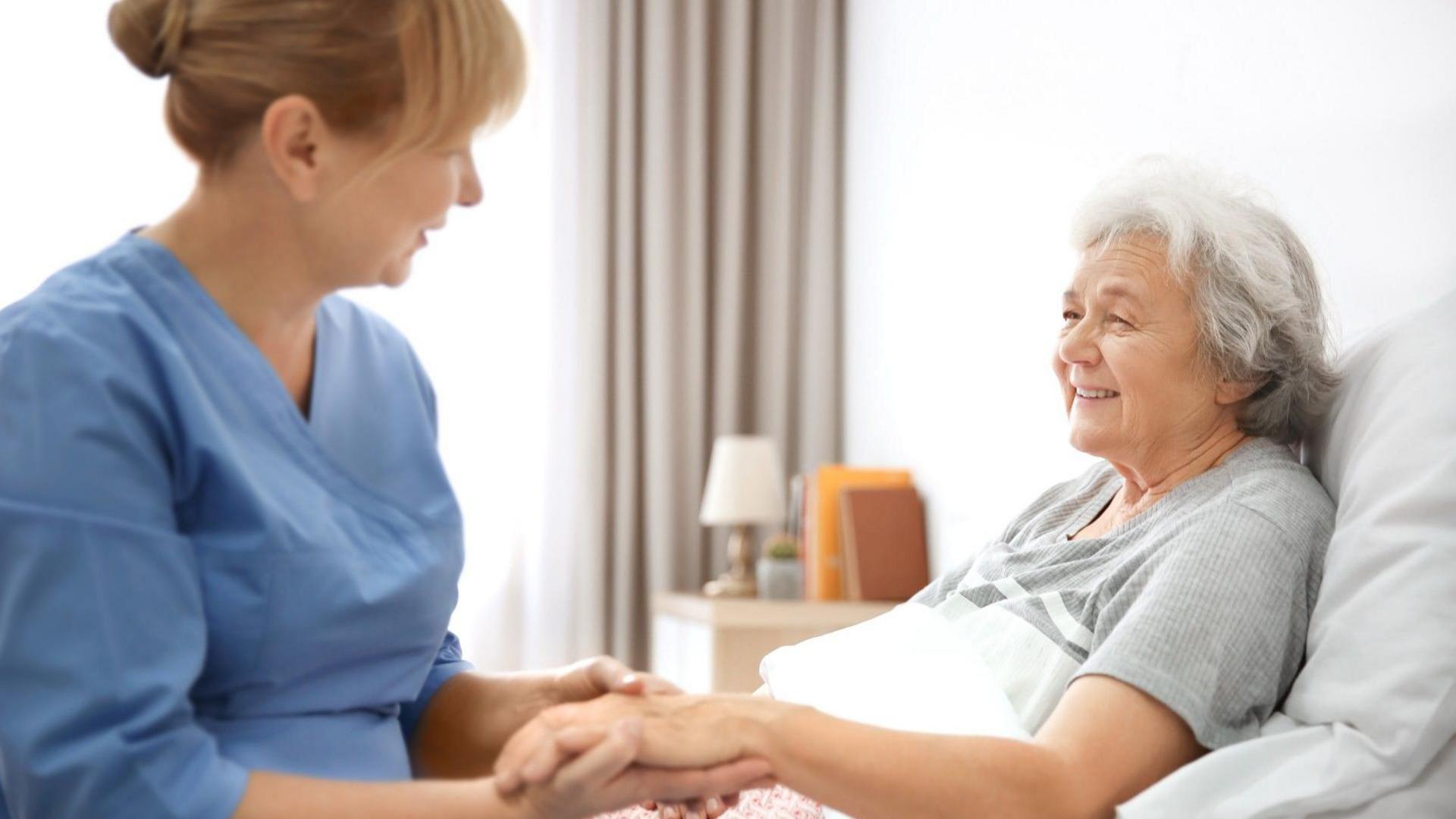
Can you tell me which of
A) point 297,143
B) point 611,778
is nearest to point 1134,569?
point 611,778

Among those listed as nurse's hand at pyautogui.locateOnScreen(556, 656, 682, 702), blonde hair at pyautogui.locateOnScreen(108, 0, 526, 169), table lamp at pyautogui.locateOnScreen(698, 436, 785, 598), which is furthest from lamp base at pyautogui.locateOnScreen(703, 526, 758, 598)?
blonde hair at pyautogui.locateOnScreen(108, 0, 526, 169)

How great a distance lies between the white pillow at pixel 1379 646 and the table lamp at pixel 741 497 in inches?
99.5

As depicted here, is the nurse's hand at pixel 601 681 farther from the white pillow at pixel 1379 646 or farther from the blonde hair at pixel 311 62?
the blonde hair at pixel 311 62

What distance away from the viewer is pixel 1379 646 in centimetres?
129

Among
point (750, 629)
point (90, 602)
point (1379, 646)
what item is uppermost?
point (90, 602)

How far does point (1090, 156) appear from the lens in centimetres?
261

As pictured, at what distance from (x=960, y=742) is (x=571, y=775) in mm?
382

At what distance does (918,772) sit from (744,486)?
A: 8.65 ft

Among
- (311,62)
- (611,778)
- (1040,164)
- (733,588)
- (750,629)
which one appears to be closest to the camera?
(311,62)

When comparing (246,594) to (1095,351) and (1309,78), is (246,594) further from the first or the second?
(1309,78)

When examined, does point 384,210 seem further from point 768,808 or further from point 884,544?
point 884,544

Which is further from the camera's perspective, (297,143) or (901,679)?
(901,679)

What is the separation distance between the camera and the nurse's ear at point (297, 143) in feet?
3.58

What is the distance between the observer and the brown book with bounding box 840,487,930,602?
3557mm
